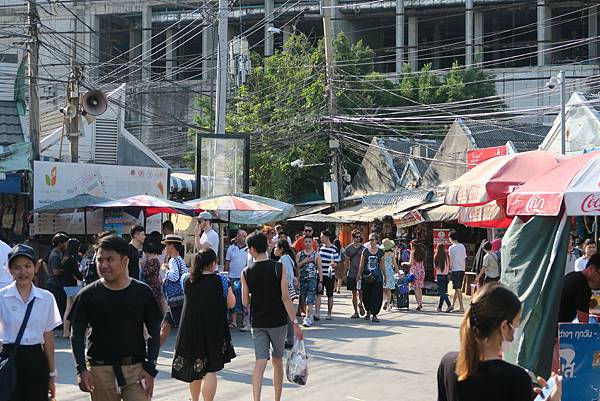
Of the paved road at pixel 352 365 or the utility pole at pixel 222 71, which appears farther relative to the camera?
the utility pole at pixel 222 71

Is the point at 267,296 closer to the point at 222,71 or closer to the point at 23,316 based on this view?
the point at 23,316

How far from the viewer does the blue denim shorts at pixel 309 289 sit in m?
17.9

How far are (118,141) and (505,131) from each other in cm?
1694

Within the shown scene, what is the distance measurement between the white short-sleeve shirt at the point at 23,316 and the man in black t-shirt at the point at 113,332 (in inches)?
14.5

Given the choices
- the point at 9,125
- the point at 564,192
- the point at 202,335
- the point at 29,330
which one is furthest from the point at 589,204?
the point at 9,125

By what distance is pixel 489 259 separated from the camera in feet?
60.1

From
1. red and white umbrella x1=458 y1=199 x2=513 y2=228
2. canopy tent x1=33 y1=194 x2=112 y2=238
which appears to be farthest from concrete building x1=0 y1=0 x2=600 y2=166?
red and white umbrella x1=458 y1=199 x2=513 y2=228

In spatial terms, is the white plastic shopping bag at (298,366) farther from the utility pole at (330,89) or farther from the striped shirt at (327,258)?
the utility pole at (330,89)

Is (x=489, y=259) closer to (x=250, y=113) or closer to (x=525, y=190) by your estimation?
(x=525, y=190)

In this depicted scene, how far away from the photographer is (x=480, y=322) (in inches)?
172

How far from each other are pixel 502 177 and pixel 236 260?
804 centimetres

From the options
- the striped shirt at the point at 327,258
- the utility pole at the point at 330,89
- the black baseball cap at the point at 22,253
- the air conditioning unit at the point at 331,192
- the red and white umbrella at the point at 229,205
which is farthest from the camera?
Result: the air conditioning unit at the point at 331,192

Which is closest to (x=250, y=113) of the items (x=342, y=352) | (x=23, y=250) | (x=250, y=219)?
(x=250, y=219)

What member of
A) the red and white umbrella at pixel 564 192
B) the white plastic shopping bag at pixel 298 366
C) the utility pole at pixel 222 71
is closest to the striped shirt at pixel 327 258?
the utility pole at pixel 222 71
